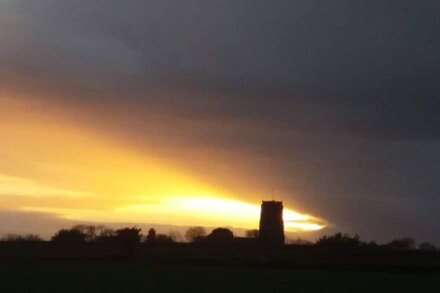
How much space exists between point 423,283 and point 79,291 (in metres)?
17.4

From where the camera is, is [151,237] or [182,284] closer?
[182,284]

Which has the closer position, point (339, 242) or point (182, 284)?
point (182, 284)

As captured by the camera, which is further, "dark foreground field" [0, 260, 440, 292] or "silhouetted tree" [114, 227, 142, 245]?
"silhouetted tree" [114, 227, 142, 245]

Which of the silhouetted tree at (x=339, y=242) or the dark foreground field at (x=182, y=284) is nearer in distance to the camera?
the dark foreground field at (x=182, y=284)

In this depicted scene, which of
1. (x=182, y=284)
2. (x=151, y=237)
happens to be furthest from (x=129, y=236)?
(x=182, y=284)

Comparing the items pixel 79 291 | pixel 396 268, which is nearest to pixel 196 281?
pixel 79 291

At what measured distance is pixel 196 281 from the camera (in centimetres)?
4444

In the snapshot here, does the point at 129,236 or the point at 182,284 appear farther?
the point at 129,236

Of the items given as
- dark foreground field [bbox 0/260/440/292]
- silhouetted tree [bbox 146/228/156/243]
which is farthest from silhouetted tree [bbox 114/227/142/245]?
dark foreground field [bbox 0/260/440/292]

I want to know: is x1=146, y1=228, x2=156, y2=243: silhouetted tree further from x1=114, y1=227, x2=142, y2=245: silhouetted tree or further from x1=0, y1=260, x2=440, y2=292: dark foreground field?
x1=0, y1=260, x2=440, y2=292: dark foreground field

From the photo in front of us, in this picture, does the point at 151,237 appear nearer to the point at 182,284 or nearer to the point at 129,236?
the point at 129,236

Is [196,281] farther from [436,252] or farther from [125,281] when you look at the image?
[436,252]

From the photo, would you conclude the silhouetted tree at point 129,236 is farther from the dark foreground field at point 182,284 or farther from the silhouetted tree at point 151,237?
the dark foreground field at point 182,284

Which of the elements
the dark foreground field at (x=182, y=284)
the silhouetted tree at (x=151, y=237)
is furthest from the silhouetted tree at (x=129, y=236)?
the dark foreground field at (x=182, y=284)
